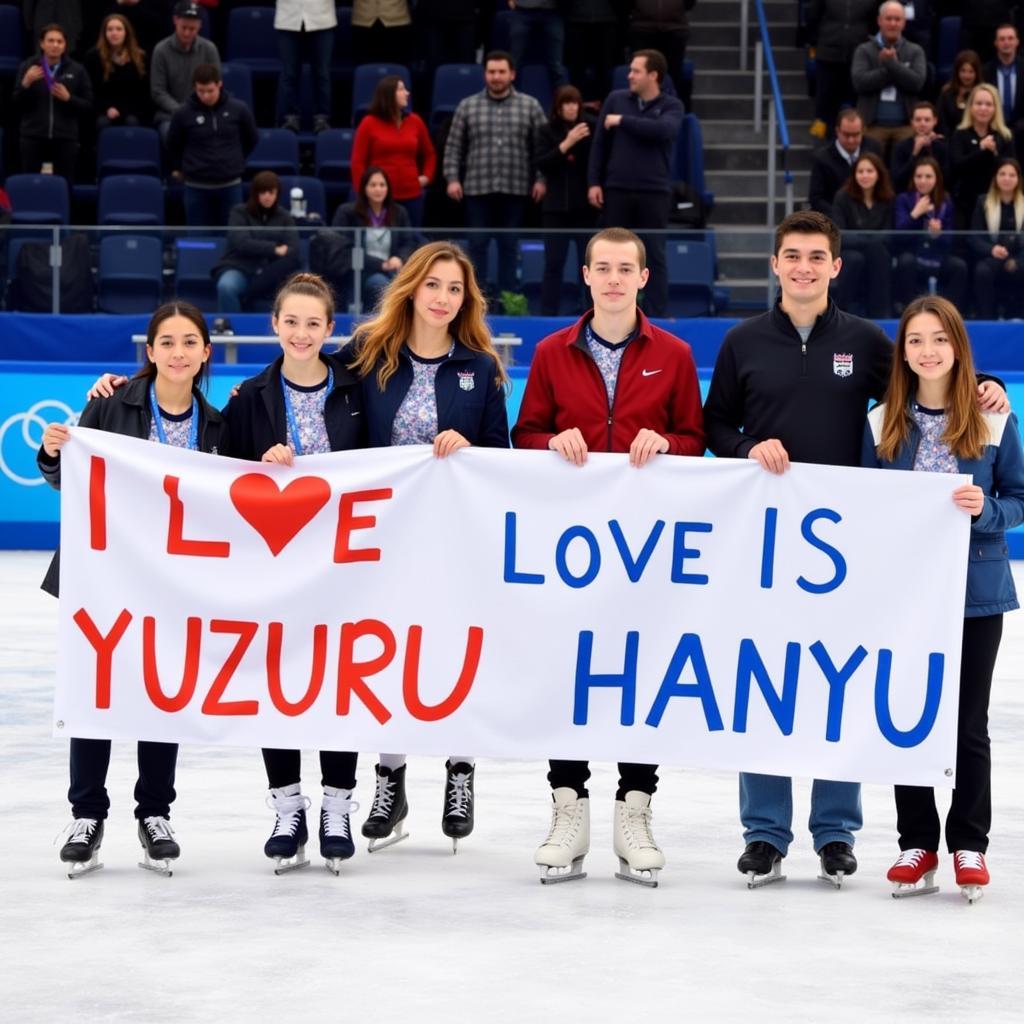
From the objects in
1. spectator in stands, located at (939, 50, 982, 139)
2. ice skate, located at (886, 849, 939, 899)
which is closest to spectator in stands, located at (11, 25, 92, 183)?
spectator in stands, located at (939, 50, 982, 139)

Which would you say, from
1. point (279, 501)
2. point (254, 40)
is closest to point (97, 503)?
point (279, 501)

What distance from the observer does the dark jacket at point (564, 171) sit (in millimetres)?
14922

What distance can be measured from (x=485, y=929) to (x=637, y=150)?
9.91 m

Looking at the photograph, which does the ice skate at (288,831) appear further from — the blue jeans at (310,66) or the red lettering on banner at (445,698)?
the blue jeans at (310,66)

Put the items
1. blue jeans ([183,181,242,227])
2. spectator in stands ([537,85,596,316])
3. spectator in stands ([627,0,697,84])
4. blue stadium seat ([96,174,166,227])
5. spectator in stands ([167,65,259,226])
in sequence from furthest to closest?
spectator in stands ([627,0,697,84]), blue stadium seat ([96,174,166,227]), blue jeans ([183,181,242,227]), spectator in stands ([167,65,259,226]), spectator in stands ([537,85,596,316])

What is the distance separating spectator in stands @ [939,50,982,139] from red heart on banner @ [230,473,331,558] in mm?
11047

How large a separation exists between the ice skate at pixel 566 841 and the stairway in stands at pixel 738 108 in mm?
11781

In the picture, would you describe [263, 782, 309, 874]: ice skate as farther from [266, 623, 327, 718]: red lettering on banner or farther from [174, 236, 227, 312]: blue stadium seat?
[174, 236, 227, 312]: blue stadium seat

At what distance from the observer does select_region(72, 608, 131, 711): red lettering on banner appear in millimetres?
5906

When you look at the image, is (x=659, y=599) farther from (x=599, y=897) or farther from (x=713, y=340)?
(x=713, y=340)

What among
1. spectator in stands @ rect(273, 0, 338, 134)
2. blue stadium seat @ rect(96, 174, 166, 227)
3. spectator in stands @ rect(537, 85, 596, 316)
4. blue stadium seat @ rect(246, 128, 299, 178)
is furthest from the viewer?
spectator in stands @ rect(273, 0, 338, 134)

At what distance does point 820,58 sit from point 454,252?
1220cm

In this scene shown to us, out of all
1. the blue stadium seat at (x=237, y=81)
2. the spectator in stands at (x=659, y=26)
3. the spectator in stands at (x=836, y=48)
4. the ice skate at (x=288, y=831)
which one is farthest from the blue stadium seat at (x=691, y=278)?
the ice skate at (x=288, y=831)

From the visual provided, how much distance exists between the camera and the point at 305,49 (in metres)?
17.5
